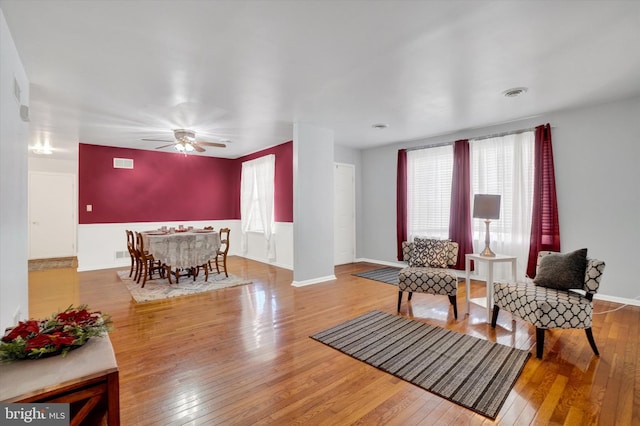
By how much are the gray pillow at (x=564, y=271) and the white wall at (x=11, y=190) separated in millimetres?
4430

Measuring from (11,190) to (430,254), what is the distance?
4212 mm

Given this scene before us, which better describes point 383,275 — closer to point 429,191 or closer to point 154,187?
point 429,191

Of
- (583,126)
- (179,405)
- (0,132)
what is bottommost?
(179,405)

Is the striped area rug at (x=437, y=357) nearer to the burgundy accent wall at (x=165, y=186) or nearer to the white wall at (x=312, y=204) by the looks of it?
the white wall at (x=312, y=204)

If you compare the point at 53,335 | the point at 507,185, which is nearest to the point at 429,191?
the point at 507,185

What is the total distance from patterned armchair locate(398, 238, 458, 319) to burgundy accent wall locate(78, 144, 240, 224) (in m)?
5.50

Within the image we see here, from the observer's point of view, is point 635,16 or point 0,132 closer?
point 0,132

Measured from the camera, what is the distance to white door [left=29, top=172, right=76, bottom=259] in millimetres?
7711

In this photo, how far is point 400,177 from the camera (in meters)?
6.29

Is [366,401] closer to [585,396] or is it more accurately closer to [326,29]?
[585,396]

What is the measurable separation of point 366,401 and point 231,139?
525 cm

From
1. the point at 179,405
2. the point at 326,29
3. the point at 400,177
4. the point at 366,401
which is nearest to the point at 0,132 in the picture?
the point at 179,405

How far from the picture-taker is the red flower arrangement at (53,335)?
4.26 feet

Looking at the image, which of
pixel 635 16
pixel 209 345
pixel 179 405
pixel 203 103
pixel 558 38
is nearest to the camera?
pixel 179 405
